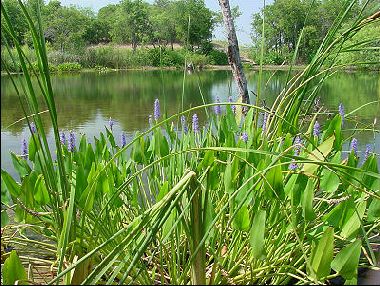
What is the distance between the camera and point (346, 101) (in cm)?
766

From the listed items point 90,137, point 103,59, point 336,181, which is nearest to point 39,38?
point 336,181

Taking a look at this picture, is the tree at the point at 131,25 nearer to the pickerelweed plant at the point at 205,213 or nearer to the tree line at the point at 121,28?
the tree line at the point at 121,28

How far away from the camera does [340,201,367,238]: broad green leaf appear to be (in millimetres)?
1006

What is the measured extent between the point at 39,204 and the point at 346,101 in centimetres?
710

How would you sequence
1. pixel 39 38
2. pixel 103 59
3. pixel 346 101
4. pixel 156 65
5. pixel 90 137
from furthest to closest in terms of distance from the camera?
pixel 156 65 < pixel 103 59 < pixel 346 101 < pixel 90 137 < pixel 39 38

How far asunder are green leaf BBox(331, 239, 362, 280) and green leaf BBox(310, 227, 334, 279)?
0.02 metres

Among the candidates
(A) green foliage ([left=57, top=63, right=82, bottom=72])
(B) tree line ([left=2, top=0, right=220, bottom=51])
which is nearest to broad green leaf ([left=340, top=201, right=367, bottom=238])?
(A) green foliage ([left=57, top=63, right=82, bottom=72])

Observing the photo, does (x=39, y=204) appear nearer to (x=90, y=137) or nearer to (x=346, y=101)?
(x=90, y=137)

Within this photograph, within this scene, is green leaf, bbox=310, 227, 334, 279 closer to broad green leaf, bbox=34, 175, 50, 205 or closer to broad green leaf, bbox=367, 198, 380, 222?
broad green leaf, bbox=367, 198, 380, 222

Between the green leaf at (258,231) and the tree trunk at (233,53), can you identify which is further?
the tree trunk at (233,53)

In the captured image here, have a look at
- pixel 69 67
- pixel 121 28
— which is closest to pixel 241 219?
pixel 69 67

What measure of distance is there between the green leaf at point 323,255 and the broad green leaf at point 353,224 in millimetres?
200

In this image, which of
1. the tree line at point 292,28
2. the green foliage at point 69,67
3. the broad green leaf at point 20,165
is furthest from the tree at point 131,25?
the broad green leaf at point 20,165

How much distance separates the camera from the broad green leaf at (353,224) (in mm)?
1006
